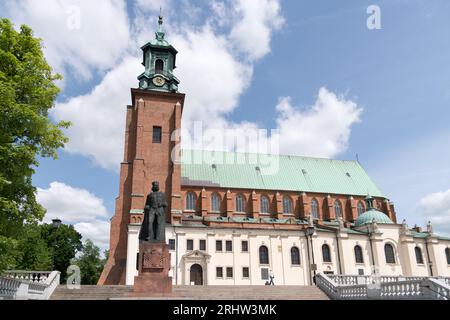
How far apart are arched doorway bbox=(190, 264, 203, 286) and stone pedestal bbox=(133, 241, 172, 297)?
22220mm

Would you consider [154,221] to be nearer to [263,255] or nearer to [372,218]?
[263,255]

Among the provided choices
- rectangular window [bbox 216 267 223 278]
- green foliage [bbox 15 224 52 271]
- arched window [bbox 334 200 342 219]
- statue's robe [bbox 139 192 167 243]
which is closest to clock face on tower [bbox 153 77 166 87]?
rectangular window [bbox 216 267 223 278]

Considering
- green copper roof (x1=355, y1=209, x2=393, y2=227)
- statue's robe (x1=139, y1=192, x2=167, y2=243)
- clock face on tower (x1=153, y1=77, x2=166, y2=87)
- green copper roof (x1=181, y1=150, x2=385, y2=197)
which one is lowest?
statue's robe (x1=139, y1=192, x2=167, y2=243)

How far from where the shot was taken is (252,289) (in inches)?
940

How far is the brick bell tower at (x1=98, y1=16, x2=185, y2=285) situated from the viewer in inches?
1492

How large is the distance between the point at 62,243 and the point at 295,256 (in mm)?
43327

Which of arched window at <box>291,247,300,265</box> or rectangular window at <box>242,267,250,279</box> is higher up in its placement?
arched window at <box>291,247,300,265</box>

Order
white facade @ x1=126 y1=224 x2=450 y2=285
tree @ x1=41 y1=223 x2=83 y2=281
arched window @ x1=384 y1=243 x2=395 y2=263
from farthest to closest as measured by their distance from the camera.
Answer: tree @ x1=41 y1=223 x2=83 y2=281, arched window @ x1=384 y1=243 x2=395 y2=263, white facade @ x1=126 y1=224 x2=450 y2=285

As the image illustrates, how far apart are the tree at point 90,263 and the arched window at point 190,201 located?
1244 inches

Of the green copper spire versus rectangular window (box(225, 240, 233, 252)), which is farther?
the green copper spire

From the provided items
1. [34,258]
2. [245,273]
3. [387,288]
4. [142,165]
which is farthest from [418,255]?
[34,258]

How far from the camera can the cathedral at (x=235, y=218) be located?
37938 mm

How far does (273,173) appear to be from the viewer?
53781 mm

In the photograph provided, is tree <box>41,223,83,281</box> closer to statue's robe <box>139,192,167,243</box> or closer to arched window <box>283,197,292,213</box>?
arched window <box>283,197,292,213</box>
